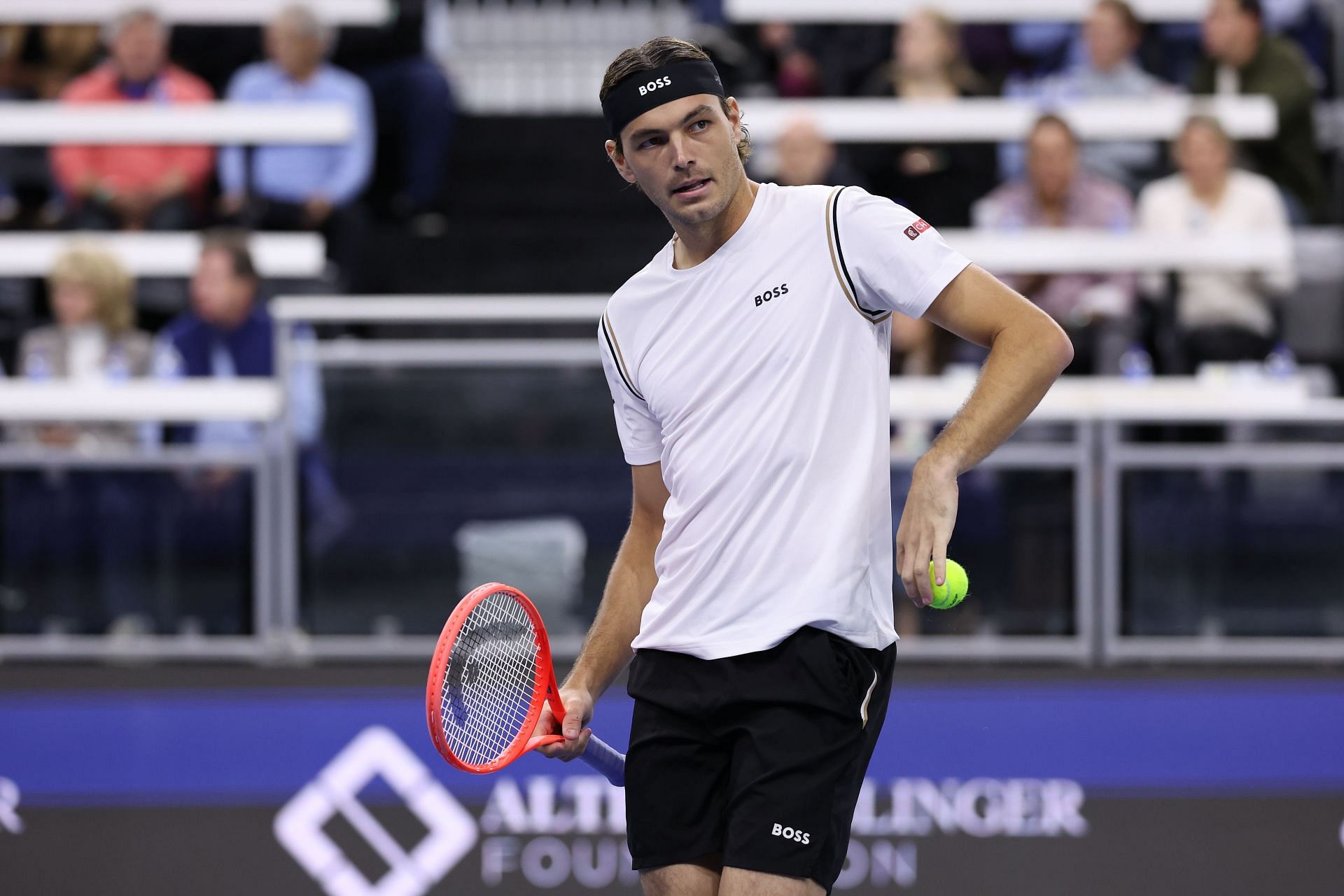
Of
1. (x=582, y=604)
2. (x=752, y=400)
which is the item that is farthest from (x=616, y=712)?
(x=752, y=400)

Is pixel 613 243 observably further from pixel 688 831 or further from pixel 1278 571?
pixel 688 831

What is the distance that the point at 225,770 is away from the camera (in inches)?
232

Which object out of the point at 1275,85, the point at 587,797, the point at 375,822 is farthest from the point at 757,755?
the point at 1275,85

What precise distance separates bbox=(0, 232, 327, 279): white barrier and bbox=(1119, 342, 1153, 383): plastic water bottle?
354cm

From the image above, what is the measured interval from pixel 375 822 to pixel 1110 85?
5183mm

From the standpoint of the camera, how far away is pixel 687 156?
309 cm

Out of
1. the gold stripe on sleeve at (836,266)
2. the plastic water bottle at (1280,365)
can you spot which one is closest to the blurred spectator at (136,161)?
the plastic water bottle at (1280,365)

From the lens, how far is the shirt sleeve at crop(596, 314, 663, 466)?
3.36m

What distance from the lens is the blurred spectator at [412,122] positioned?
29.2 ft

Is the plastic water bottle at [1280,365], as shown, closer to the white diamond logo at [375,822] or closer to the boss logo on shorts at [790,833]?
the white diamond logo at [375,822]

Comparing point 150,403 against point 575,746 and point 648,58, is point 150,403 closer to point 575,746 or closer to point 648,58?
point 575,746

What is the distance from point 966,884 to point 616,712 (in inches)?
52.7

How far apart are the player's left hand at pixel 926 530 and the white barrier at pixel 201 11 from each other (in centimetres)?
665

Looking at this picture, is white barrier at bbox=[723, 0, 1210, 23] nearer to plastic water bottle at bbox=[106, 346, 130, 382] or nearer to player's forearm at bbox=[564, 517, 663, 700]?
plastic water bottle at bbox=[106, 346, 130, 382]
